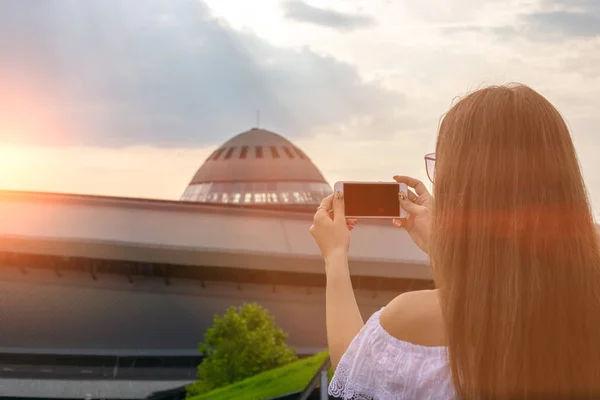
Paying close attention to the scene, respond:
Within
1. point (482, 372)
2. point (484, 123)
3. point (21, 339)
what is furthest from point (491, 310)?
point (21, 339)

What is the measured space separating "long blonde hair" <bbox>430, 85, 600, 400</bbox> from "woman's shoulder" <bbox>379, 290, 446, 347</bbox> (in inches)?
2.9

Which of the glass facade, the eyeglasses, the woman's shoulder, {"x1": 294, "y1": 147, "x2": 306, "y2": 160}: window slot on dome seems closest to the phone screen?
the eyeglasses

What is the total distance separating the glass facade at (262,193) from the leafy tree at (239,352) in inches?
1262

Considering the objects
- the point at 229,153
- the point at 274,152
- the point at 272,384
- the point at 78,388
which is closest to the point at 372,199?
the point at 272,384

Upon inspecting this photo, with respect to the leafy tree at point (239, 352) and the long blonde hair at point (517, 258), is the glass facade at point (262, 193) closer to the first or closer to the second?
the leafy tree at point (239, 352)

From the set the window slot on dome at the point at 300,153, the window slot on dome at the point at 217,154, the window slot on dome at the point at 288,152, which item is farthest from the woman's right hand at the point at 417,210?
the window slot on dome at the point at 300,153

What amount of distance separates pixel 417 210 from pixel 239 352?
80.1 feet

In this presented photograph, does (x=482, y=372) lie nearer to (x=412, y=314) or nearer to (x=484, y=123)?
(x=412, y=314)

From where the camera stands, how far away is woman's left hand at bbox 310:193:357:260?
111 inches

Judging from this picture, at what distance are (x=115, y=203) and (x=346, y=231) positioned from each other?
104ft

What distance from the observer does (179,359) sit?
34094 mm

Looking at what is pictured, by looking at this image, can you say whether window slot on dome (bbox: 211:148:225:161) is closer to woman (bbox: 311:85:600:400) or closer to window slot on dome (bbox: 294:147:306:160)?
window slot on dome (bbox: 294:147:306:160)

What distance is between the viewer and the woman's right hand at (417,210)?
3.22 m

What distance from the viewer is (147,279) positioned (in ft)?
109
